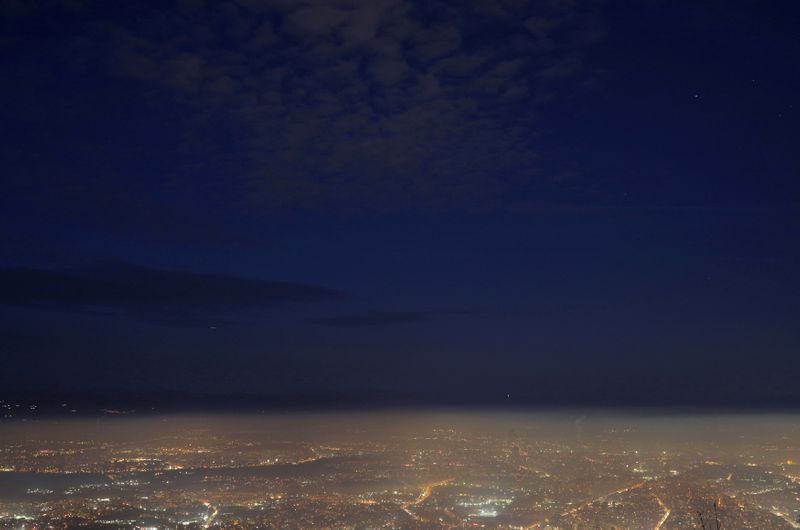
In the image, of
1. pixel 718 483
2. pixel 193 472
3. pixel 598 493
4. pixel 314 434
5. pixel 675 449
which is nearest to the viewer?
pixel 598 493

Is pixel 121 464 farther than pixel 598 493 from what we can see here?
Yes

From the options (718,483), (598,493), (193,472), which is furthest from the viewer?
(193,472)

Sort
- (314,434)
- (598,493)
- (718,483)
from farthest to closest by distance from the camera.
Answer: (314,434), (718,483), (598,493)

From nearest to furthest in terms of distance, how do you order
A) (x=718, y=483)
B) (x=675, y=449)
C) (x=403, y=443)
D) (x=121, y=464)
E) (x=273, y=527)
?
(x=273, y=527) < (x=718, y=483) < (x=121, y=464) < (x=675, y=449) < (x=403, y=443)

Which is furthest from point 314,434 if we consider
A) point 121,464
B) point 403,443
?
point 121,464

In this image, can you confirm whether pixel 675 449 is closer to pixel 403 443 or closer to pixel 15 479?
pixel 403 443

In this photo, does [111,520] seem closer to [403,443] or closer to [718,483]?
[718,483]

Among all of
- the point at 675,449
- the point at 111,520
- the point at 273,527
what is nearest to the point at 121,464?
the point at 111,520

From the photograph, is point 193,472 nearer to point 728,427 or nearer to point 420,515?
point 420,515

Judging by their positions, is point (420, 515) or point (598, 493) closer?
point (420, 515)
